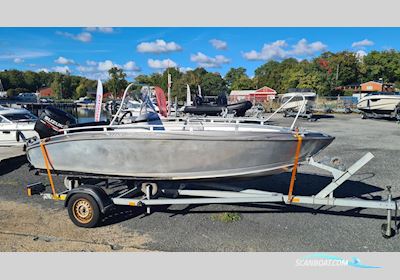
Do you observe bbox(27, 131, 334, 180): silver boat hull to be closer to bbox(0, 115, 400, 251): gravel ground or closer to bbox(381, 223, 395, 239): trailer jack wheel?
bbox(0, 115, 400, 251): gravel ground

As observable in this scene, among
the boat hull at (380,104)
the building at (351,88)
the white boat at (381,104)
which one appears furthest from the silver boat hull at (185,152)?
the building at (351,88)

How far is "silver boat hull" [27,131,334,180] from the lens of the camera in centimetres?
411

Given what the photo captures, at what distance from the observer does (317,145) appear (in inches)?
167

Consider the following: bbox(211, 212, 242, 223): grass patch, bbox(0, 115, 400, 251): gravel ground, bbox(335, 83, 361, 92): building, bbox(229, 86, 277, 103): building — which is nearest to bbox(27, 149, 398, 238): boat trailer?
bbox(0, 115, 400, 251): gravel ground

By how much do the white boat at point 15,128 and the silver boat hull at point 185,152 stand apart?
700cm

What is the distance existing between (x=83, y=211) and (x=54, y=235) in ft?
1.53

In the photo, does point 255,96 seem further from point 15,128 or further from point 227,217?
point 227,217

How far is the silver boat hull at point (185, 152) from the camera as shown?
4113 millimetres

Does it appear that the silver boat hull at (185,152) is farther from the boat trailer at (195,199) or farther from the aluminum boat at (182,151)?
the boat trailer at (195,199)

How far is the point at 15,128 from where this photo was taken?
11.0 metres

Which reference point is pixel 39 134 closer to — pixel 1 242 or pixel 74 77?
pixel 1 242

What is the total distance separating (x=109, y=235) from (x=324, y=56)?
8403 centimetres
